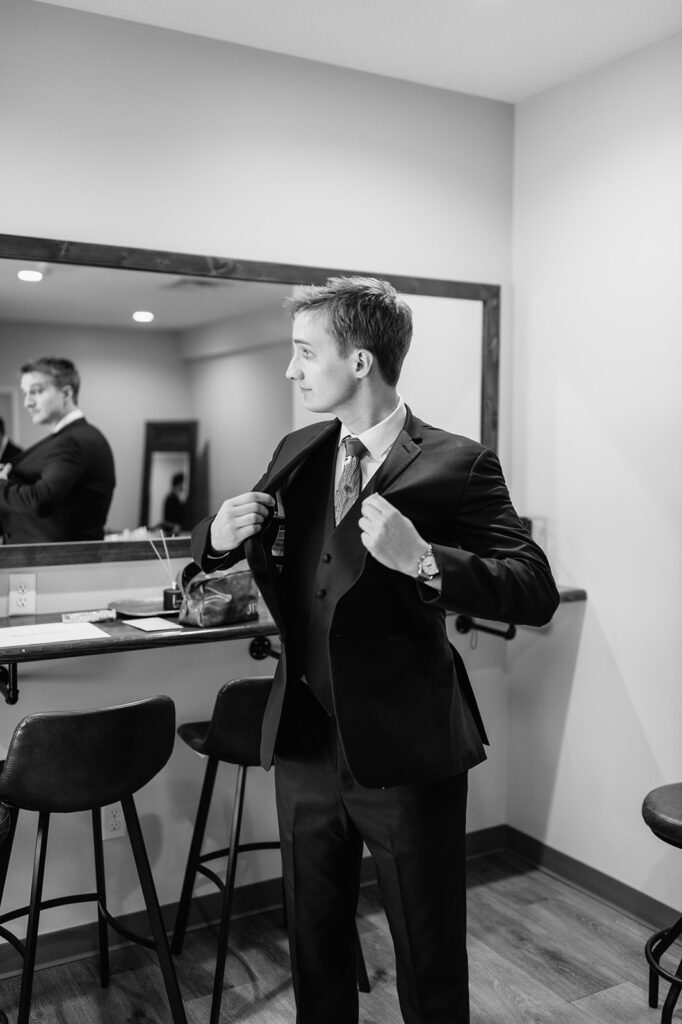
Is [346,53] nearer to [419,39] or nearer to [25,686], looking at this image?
[419,39]

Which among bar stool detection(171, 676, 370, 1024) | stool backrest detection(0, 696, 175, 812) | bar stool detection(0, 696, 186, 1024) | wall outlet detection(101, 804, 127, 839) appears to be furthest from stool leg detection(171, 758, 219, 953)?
stool backrest detection(0, 696, 175, 812)

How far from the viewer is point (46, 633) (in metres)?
2.37

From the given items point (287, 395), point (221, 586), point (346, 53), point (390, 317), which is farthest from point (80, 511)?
point (346, 53)

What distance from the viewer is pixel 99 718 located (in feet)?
6.79

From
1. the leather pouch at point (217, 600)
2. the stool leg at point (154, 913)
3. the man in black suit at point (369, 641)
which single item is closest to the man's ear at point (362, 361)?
the man in black suit at point (369, 641)

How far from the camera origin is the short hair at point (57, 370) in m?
2.59

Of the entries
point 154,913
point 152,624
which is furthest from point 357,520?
point 154,913

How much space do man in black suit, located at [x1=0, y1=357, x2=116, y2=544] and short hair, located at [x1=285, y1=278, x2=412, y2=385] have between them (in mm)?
1103

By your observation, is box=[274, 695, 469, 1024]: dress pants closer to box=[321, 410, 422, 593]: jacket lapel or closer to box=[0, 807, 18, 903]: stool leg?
box=[321, 410, 422, 593]: jacket lapel

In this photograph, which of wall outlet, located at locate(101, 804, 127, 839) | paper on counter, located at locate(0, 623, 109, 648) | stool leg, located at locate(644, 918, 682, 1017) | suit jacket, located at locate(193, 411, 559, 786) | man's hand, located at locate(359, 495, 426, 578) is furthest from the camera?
wall outlet, located at locate(101, 804, 127, 839)

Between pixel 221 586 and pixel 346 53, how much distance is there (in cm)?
166

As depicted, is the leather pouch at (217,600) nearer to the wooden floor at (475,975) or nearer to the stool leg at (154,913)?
the stool leg at (154,913)

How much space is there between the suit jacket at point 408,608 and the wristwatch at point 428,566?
4 centimetres

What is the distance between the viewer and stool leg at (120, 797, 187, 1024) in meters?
2.21
